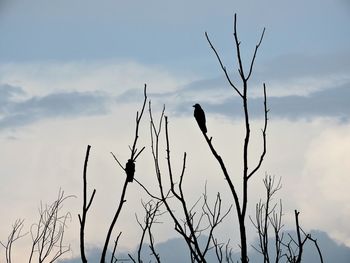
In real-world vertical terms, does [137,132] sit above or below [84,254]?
above

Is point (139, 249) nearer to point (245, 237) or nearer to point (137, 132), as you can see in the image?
point (137, 132)

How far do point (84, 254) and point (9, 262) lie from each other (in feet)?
21.0

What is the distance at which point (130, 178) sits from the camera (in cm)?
293

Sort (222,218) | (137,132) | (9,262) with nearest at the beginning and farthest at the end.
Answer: (137,132)
(222,218)
(9,262)

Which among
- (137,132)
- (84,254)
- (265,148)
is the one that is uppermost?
(137,132)

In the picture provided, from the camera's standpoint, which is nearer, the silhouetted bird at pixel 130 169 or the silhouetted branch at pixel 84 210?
the silhouetted branch at pixel 84 210

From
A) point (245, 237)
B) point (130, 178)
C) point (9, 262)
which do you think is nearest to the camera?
point (245, 237)

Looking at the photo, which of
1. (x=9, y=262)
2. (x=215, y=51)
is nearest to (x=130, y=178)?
(x=215, y=51)

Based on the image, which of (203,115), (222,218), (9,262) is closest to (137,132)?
(203,115)

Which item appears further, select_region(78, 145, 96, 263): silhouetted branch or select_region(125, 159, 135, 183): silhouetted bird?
select_region(125, 159, 135, 183): silhouetted bird

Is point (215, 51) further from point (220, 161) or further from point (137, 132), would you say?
point (220, 161)

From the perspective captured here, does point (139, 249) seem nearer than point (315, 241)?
No

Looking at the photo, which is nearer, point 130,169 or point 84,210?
point 84,210

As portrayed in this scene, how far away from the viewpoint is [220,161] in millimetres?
2412
